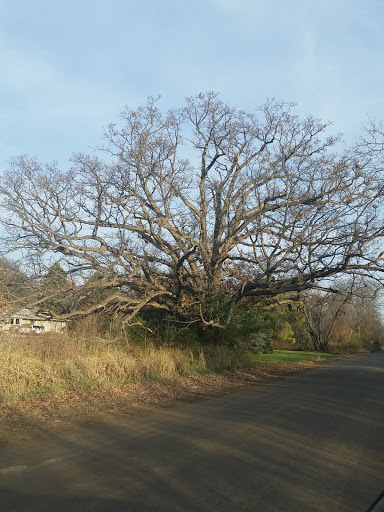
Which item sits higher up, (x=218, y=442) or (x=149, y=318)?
(x=149, y=318)

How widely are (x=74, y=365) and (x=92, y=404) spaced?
2094 millimetres

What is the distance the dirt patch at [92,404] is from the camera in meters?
8.02

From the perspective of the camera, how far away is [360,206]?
18078mm

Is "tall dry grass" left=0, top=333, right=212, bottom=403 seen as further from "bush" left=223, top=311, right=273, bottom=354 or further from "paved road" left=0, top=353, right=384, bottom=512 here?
"bush" left=223, top=311, right=273, bottom=354

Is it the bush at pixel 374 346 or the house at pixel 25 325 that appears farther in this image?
the bush at pixel 374 346

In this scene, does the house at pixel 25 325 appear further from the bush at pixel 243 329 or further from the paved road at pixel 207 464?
the bush at pixel 243 329

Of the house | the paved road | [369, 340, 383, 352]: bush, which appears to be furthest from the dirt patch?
[369, 340, 383, 352]: bush

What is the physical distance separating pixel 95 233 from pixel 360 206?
1126cm

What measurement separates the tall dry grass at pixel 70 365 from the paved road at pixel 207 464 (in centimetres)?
297

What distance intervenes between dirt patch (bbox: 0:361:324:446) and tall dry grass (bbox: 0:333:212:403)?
A: 1.44 ft

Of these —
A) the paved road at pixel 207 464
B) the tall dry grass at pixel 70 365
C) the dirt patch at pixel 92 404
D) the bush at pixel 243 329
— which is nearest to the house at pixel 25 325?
the tall dry grass at pixel 70 365

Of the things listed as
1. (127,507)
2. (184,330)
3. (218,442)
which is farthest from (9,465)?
(184,330)

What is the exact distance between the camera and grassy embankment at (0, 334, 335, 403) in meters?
10.5

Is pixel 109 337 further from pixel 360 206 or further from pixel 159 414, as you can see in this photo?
pixel 360 206
